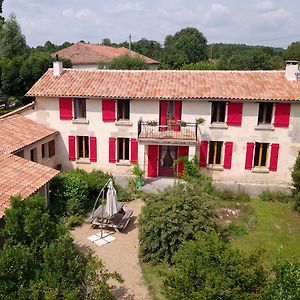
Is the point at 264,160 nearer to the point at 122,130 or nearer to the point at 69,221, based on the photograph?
the point at 122,130

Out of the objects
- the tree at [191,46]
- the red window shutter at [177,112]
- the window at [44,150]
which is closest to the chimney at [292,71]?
the red window shutter at [177,112]

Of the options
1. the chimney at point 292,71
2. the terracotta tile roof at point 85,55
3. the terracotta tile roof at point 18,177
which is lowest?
the terracotta tile roof at point 18,177

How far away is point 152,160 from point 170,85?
4665 mm

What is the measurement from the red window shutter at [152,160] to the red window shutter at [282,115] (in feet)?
23.4

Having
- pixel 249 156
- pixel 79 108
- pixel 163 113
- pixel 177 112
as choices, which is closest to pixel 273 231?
pixel 249 156

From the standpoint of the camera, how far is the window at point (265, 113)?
19906 mm

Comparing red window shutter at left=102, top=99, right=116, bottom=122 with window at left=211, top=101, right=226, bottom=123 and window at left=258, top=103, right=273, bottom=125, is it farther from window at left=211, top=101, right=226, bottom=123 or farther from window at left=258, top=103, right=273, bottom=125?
window at left=258, top=103, right=273, bottom=125

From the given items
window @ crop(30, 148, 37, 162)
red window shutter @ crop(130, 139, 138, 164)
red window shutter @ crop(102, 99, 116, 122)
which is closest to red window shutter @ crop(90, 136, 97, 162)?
red window shutter @ crop(102, 99, 116, 122)

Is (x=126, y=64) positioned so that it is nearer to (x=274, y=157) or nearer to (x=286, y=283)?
(x=274, y=157)

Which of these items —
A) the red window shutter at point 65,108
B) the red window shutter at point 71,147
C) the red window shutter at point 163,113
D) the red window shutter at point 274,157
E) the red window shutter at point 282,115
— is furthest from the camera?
the red window shutter at point 71,147

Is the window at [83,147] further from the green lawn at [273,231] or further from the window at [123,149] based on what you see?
the green lawn at [273,231]

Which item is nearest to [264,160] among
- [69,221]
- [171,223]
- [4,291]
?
[171,223]

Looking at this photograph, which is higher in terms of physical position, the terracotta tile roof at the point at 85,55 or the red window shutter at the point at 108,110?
the terracotta tile roof at the point at 85,55

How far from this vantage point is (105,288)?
27.8 feet
